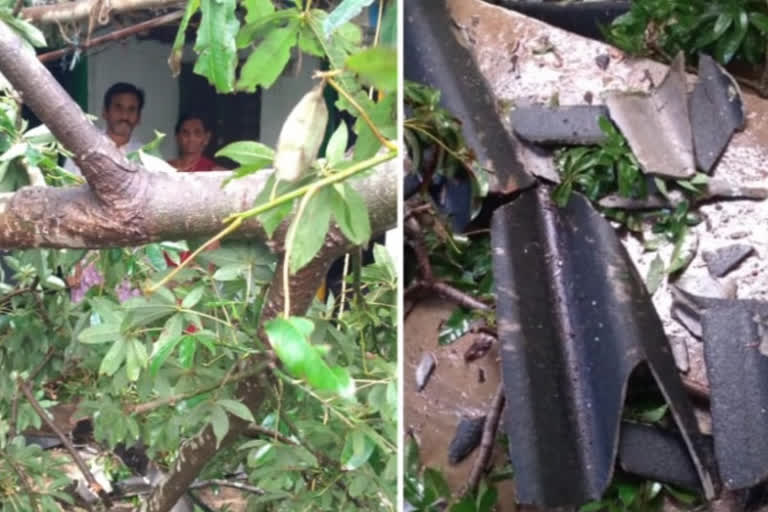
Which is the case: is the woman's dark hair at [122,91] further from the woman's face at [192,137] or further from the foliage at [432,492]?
the foliage at [432,492]

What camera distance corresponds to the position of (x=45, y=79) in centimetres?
62

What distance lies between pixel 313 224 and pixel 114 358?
225 mm

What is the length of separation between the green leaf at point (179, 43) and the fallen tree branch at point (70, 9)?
4 centimetres

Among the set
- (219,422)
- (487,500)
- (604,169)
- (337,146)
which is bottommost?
(487,500)

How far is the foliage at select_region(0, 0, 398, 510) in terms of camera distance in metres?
0.50

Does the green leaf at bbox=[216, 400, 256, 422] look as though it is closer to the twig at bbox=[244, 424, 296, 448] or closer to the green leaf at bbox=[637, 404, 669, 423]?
the twig at bbox=[244, 424, 296, 448]

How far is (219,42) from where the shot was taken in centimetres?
56

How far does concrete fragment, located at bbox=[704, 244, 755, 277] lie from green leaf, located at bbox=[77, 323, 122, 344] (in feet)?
1.39

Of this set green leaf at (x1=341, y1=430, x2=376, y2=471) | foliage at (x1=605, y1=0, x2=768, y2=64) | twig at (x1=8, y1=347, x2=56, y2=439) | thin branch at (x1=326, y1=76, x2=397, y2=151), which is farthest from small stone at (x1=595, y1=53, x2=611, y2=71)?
twig at (x1=8, y1=347, x2=56, y2=439)

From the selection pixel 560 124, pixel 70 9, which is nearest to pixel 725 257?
pixel 560 124

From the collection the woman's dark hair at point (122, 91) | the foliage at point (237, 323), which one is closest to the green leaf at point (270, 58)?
the foliage at point (237, 323)

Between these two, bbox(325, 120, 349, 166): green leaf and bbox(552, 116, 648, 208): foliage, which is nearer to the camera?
bbox(325, 120, 349, 166): green leaf

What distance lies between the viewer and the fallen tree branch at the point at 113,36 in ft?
2.01

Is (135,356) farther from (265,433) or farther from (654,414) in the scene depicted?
(654,414)
